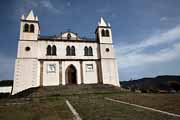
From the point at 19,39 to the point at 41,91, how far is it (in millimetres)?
10666

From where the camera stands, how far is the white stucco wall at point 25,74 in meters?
21.8

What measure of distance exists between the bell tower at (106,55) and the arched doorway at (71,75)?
4761 millimetres

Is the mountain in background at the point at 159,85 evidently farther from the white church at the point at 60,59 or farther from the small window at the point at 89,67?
the small window at the point at 89,67

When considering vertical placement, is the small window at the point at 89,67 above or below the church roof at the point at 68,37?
below

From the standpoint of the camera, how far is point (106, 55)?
1041 inches

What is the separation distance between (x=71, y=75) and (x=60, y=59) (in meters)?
3.40

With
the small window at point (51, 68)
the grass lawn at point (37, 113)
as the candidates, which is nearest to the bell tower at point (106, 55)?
the small window at point (51, 68)

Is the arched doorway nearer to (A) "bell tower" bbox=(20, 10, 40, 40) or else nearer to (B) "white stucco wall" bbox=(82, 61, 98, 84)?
(B) "white stucco wall" bbox=(82, 61, 98, 84)

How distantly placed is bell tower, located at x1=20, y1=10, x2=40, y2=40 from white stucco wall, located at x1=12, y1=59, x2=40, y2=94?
4.40 m

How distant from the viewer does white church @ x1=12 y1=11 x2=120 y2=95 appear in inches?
892

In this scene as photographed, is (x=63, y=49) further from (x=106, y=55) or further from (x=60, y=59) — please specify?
(x=106, y=55)

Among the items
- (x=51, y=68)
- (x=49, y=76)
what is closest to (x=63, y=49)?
(x=51, y=68)

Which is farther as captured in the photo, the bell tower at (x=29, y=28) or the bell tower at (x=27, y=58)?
the bell tower at (x=29, y=28)

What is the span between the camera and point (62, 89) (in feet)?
66.7
